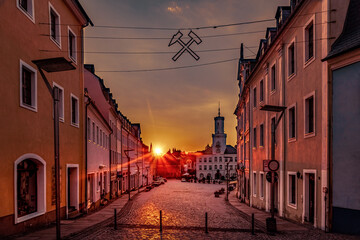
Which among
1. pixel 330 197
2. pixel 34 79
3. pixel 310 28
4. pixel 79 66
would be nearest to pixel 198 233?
pixel 330 197

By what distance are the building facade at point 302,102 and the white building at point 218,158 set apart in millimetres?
95054

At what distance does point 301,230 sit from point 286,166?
551 cm

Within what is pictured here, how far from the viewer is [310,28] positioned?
1595cm

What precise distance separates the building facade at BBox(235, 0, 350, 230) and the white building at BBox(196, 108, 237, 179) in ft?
312

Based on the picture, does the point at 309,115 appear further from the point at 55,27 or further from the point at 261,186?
the point at 55,27

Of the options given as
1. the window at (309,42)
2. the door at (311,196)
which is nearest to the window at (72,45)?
the window at (309,42)

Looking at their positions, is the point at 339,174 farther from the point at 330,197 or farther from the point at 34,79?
the point at 34,79

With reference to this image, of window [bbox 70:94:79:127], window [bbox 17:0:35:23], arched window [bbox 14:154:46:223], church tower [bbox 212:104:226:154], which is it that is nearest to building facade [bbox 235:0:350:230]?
arched window [bbox 14:154:46:223]

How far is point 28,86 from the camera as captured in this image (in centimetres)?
1369

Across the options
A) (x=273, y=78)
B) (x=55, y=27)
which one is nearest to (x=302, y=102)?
(x=273, y=78)

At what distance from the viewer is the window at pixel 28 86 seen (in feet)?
42.5

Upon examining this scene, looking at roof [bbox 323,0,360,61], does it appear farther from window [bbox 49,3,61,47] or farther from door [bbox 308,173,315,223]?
window [bbox 49,3,61,47]

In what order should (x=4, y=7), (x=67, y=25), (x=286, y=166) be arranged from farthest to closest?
(x=286, y=166), (x=67, y=25), (x=4, y=7)

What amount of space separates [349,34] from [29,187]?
13.4 m
